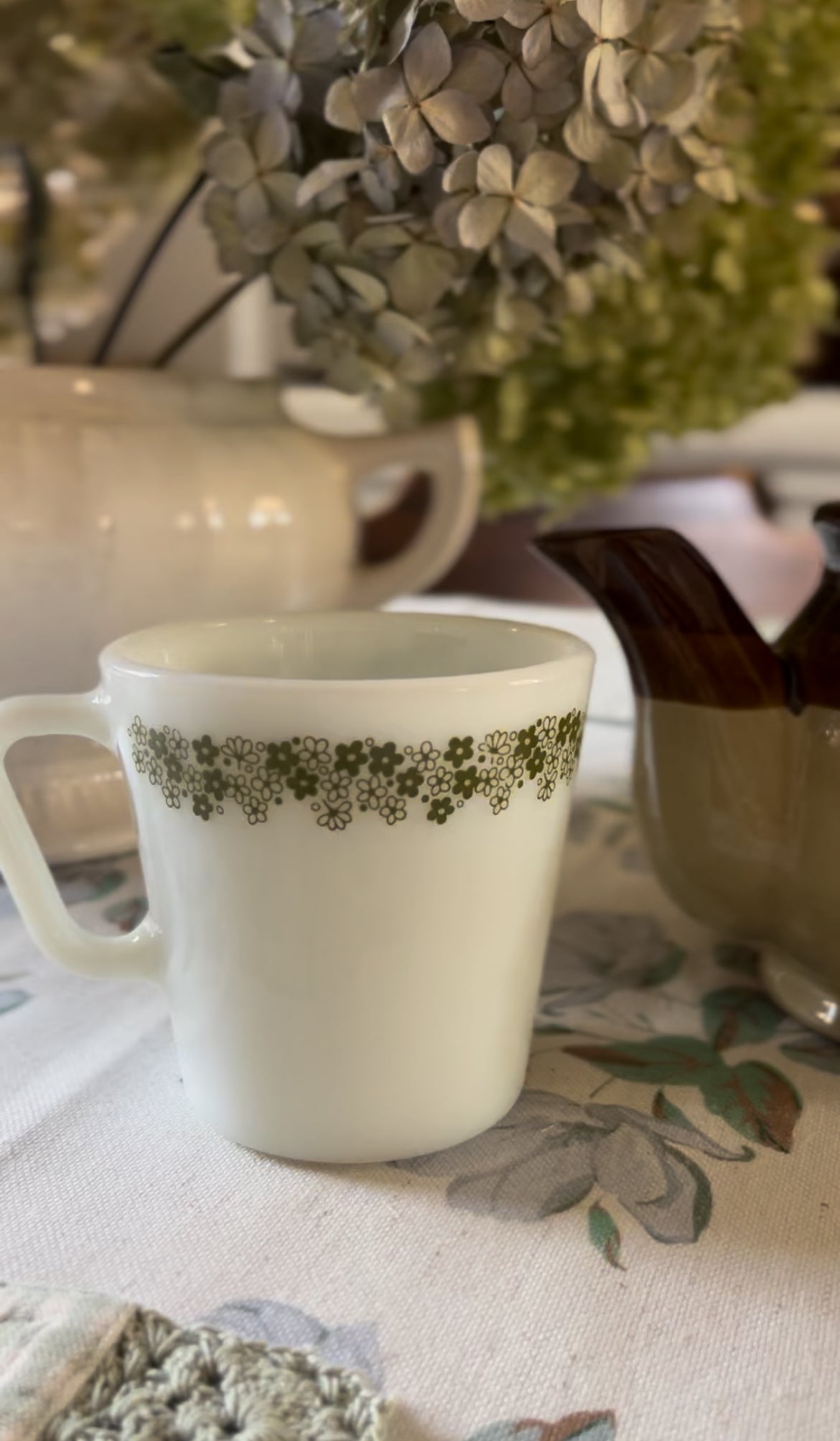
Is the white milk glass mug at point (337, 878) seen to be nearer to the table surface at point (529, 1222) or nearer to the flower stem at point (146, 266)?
the table surface at point (529, 1222)

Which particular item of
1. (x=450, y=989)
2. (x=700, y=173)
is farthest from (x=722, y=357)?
(x=450, y=989)

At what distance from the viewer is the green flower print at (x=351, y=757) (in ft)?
0.76

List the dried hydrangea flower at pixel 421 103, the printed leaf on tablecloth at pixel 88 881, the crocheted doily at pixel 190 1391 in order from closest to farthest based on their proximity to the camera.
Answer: the crocheted doily at pixel 190 1391 < the dried hydrangea flower at pixel 421 103 < the printed leaf on tablecloth at pixel 88 881

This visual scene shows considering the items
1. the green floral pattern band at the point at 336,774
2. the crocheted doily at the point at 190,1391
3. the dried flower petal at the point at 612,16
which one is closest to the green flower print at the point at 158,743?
the green floral pattern band at the point at 336,774

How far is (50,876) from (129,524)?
5.9 inches

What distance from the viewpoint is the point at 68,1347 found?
20cm

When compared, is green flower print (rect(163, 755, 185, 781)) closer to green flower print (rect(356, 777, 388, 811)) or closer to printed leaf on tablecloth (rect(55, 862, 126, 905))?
green flower print (rect(356, 777, 388, 811))

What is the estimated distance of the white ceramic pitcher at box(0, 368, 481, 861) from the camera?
376 millimetres

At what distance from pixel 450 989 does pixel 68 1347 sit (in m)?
0.10

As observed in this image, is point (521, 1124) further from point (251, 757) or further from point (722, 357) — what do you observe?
point (722, 357)

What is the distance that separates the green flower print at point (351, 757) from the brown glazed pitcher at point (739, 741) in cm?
12

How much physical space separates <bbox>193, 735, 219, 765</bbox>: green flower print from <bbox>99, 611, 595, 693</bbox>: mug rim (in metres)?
0.01

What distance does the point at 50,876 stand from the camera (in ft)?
0.93

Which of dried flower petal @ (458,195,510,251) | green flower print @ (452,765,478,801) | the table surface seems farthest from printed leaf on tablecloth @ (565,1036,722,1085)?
dried flower petal @ (458,195,510,251)
